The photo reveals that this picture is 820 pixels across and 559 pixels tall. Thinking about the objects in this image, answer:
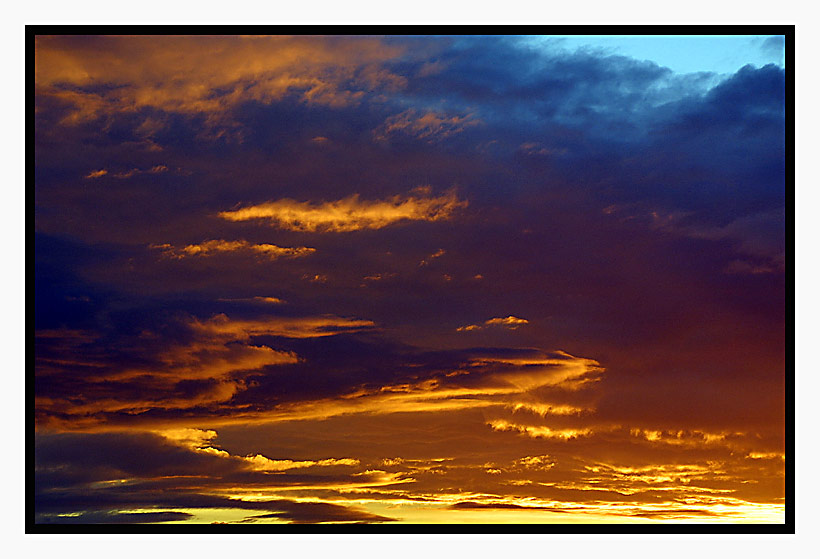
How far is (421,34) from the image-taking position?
28.9 ft

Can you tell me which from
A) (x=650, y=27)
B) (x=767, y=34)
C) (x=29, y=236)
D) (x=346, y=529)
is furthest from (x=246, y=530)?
(x=767, y=34)

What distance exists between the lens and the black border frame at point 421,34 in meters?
8.45

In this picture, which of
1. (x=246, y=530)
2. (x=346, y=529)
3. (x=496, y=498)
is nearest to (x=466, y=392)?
(x=496, y=498)

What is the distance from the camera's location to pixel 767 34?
8.79 metres

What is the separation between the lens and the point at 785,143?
883 centimetres

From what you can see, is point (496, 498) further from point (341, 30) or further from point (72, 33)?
point (72, 33)

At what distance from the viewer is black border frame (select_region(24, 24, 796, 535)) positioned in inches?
332

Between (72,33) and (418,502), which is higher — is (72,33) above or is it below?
above

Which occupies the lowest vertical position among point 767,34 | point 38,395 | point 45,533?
point 45,533

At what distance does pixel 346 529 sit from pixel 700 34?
6.45m

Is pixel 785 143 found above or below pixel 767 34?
below

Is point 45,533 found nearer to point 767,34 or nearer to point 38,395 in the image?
point 38,395

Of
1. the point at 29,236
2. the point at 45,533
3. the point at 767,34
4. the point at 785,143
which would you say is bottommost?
the point at 45,533
